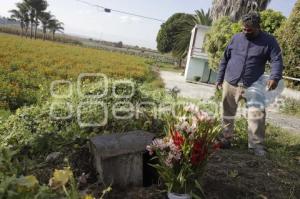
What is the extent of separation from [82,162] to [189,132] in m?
1.47

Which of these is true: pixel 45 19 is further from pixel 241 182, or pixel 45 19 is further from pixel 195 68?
pixel 241 182

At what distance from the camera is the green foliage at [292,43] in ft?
46.8

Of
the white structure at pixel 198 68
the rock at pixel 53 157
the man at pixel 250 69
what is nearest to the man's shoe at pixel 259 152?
the man at pixel 250 69

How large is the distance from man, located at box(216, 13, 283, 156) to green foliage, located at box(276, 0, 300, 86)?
32.0 feet

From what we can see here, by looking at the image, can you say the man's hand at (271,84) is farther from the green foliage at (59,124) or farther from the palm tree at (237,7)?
the palm tree at (237,7)

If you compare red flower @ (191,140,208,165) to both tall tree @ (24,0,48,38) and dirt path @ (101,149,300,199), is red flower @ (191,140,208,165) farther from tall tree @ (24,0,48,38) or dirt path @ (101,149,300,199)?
tall tree @ (24,0,48,38)

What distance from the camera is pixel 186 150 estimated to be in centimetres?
331

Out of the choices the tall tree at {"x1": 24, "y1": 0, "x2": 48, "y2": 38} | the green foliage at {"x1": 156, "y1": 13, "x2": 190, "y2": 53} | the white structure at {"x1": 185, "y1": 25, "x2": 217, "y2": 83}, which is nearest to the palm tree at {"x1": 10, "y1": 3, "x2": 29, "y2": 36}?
the tall tree at {"x1": 24, "y1": 0, "x2": 48, "y2": 38}

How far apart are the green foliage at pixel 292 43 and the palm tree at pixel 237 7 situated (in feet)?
22.7

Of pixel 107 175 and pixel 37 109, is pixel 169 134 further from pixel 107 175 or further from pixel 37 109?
pixel 37 109

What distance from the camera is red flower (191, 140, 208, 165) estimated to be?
10.9 feet

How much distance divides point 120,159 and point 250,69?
2.62 metres

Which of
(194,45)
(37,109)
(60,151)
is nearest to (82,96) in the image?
(37,109)

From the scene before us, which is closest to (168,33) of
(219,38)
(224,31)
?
(219,38)
